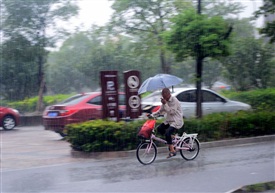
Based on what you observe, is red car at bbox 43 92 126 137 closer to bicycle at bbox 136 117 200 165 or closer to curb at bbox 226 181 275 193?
bicycle at bbox 136 117 200 165

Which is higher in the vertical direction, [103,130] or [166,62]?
[166,62]

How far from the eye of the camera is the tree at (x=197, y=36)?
13.7 meters

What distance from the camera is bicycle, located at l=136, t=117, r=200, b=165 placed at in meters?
10.8

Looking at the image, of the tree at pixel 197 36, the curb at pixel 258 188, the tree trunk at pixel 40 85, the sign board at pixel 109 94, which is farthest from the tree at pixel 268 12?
the tree trunk at pixel 40 85

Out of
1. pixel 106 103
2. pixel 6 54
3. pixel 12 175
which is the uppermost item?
pixel 6 54

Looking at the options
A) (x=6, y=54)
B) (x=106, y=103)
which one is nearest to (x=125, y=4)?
(x=6, y=54)

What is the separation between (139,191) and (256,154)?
446 centimetres

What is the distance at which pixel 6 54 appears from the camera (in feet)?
83.4

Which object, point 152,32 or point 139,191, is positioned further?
point 152,32

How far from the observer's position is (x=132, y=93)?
45.9 ft

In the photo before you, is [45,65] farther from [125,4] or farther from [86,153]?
[86,153]

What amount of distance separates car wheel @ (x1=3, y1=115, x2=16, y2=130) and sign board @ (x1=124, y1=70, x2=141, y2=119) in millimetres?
9565

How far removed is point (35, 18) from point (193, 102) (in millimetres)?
12310

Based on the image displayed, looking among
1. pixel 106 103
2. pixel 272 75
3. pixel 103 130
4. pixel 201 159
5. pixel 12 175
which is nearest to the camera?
pixel 12 175
